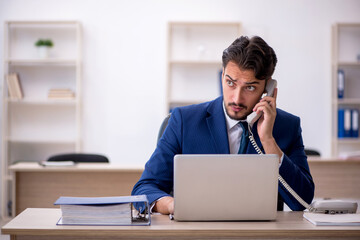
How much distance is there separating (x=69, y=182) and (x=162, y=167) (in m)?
1.76

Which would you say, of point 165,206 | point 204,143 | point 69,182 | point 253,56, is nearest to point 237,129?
point 204,143

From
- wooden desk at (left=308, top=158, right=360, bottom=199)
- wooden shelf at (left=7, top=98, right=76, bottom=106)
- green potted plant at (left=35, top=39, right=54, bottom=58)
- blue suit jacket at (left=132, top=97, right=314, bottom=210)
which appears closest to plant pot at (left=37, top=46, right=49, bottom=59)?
green potted plant at (left=35, top=39, right=54, bottom=58)

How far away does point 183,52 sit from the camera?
5.18m

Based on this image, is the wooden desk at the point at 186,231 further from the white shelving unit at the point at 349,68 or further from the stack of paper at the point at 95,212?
the white shelving unit at the point at 349,68

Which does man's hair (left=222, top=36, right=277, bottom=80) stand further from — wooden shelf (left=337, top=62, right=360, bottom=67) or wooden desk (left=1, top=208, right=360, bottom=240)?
wooden shelf (left=337, top=62, right=360, bottom=67)

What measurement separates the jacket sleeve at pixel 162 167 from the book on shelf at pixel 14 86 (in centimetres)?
340

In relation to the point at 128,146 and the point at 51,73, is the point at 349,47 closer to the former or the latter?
the point at 128,146

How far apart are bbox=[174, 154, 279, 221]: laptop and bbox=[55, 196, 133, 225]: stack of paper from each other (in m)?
0.17

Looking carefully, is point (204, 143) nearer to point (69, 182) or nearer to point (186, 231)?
point (186, 231)

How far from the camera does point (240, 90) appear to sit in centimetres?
182

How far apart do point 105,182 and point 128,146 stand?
173 centimetres

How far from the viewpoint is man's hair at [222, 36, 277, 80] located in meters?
1.82

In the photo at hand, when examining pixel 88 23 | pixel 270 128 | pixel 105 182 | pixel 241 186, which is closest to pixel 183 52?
pixel 88 23

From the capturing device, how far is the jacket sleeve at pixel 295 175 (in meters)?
1.75
